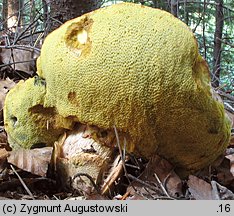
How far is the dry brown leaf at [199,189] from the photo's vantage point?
128cm

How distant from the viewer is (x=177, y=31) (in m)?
1.29

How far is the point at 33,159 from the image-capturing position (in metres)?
1.40

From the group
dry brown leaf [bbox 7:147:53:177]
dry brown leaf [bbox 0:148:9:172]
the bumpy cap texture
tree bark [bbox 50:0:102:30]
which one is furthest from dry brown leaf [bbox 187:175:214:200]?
tree bark [bbox 50:0:102:30]

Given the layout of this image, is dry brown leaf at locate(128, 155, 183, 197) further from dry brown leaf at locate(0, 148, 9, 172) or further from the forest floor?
dry brown leaf at locate(0, 148, 9, 172)

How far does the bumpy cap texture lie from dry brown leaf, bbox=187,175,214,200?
0.11 meters

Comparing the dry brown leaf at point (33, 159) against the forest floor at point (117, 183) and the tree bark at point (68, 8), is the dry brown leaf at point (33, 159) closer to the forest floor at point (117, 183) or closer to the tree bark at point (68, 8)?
the forest floor at point (117, 183)

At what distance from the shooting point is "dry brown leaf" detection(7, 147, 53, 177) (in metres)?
1.38

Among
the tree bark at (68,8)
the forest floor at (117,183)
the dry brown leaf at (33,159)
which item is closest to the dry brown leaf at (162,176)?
the forest floor at (117,183)

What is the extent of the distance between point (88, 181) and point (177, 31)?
61 centimetres

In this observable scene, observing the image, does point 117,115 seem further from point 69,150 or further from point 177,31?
point 177,31

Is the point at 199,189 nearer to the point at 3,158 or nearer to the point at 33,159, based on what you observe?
the point at 33,159

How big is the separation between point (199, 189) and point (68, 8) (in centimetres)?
192

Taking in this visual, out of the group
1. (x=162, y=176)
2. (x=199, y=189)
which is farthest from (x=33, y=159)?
(x=199, y=189)

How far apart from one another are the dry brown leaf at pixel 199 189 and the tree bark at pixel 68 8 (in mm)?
1770
